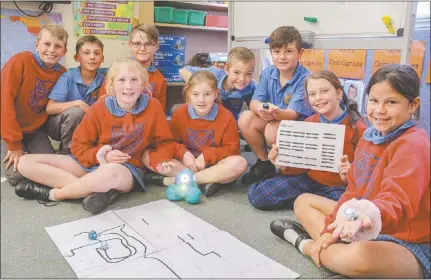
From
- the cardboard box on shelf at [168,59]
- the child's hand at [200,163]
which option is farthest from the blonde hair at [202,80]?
the cardboard box on shelf at [168,59]

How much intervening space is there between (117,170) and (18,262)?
44cm

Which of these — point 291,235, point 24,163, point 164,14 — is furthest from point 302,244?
point 164,14

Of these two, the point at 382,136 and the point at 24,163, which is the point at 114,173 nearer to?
the point at 24,163

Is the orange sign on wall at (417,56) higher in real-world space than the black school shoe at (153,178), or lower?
higher

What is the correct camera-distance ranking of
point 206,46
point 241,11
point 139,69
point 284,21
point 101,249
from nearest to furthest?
1. point 101,249
2. point 139,69
3. point 284,21
4. point 241,11
5. point 206,46

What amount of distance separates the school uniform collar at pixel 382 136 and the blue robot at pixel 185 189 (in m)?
0.62

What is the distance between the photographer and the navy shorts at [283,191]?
126 centimetres

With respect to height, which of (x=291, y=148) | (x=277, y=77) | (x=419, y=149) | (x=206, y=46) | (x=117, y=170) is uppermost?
(x=206, y=46)

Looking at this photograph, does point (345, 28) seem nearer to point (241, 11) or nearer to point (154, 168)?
point (241, 11)

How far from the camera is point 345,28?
1.51 metres

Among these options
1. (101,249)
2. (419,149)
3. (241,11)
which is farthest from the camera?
(241,11)

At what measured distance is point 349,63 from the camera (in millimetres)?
1979

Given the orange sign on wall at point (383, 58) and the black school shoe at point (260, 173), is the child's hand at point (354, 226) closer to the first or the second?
the black school shoe at point (260, 173)

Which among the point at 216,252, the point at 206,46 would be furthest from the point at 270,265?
the point at 206,46
